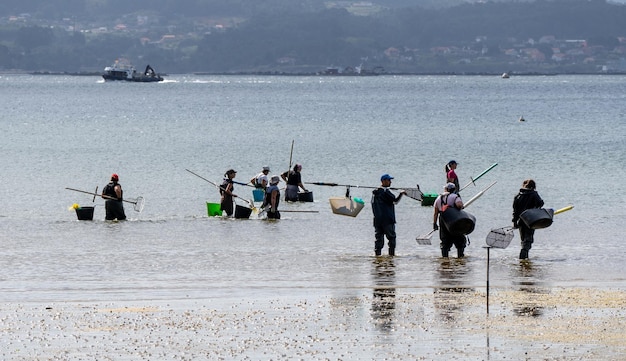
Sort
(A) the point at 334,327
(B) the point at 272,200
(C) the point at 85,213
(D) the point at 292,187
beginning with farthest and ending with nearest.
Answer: (D) the point at 292,187, (C) the point at 85,213, (B) the point at 272,200, (A) the point at 334,327

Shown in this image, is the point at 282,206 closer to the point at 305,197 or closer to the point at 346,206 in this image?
the point at 305,197

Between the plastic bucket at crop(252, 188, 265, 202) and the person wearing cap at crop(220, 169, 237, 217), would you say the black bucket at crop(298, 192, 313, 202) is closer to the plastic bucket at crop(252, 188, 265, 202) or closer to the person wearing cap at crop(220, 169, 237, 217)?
the plastic bucket at crop(252, 188, 265, 202)

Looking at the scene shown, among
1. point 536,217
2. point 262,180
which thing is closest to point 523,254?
point 536,217

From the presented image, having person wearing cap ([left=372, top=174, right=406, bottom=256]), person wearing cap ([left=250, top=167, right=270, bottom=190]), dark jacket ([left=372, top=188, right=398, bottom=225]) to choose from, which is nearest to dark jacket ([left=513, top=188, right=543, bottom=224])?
person wearing cap ([left=372, top=174, right=406, bottom=256])

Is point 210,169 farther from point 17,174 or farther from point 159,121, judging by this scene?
point 159,121

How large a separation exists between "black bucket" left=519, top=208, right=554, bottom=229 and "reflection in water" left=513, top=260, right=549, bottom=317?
2.70 ft

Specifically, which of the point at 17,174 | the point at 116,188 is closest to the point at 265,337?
the point at 116,188

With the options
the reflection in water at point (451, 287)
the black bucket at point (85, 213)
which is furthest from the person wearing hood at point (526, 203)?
the black bucket at point (85, 213)

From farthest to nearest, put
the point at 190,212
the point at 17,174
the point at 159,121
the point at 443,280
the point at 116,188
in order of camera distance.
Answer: the point at 159,121
the point at 17,174
the point at 190,212
the point at 116,188
the point at 443,280

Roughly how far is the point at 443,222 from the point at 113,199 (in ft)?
37.2

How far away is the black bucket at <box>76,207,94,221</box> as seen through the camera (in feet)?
112

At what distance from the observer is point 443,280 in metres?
22.1

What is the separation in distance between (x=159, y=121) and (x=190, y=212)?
66.4m

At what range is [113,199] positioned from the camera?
32750 mm
